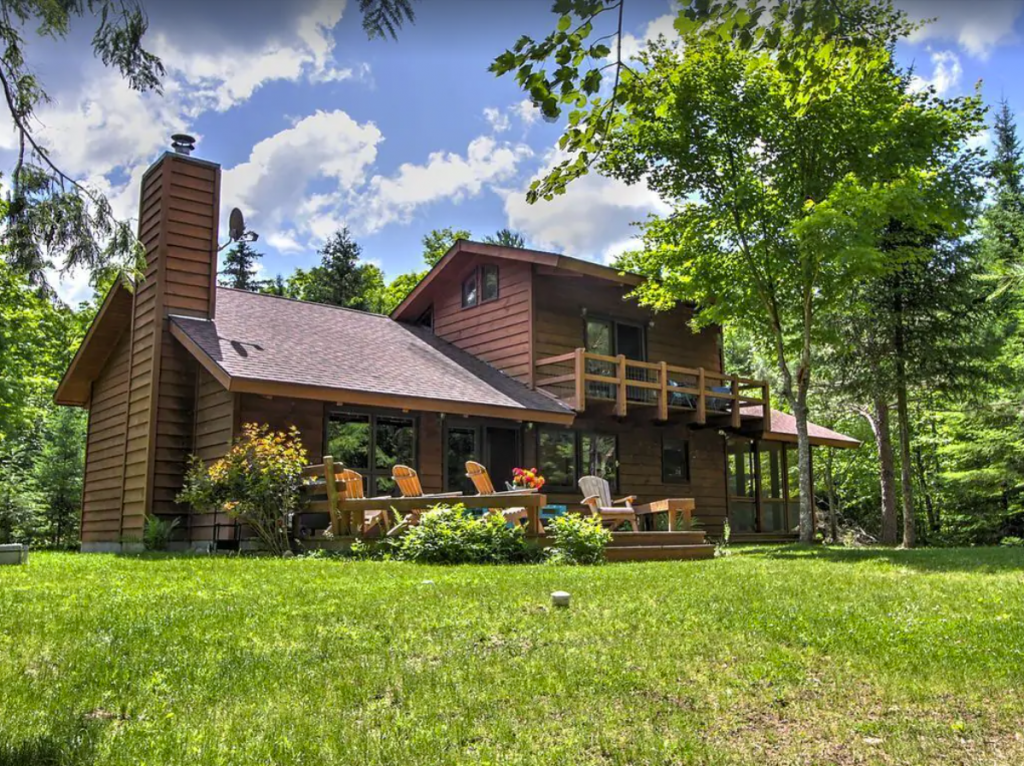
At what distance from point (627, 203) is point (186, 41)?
19650mm

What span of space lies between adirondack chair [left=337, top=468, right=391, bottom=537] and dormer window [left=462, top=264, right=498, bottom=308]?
7928 mm

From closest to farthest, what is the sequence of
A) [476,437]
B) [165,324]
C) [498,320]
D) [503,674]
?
[503,674]
[165,324]
[476,437]
[498,320]

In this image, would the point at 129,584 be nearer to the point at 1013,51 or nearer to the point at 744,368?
the point at 1013,51

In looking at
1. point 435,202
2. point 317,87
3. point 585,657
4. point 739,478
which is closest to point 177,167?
point 317,87

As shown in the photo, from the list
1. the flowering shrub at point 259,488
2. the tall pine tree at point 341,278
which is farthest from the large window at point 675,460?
the tall pine tree at point 341,278

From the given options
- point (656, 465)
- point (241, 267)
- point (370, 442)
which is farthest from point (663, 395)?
point (241, 267)

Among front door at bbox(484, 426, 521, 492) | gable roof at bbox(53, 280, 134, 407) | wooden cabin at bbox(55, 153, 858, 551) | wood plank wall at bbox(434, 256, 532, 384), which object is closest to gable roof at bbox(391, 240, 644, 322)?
wooden cabin at bbox(55, 153, 858, 551)

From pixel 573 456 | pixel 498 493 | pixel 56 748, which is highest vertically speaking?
pixel 573 456

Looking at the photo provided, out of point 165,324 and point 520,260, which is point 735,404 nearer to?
point 520,260

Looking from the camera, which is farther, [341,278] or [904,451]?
[341,278]

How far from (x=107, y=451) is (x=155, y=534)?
4221mm

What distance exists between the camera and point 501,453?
55.9 ft

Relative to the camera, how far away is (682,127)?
50.3 ft

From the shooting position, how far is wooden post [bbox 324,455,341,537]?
11367 mm
